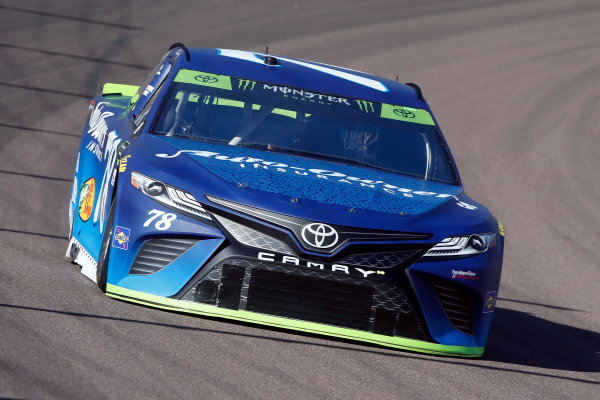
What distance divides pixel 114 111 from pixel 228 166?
2.21 metres

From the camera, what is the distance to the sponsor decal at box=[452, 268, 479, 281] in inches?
231

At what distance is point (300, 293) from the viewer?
5.68 meters

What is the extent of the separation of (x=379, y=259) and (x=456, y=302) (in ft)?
1.91

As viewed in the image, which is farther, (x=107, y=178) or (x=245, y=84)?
(x=245, y=84)

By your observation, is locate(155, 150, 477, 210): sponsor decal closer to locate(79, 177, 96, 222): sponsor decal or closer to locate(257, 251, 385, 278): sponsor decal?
locate(257, 251, 385, 278): sponsor decal

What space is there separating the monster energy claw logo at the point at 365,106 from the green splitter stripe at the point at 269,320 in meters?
1.97

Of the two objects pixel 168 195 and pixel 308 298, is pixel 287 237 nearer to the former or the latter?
pixel 308 298

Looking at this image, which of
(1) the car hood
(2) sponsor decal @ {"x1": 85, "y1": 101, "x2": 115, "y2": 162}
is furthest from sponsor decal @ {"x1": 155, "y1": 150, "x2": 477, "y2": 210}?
(2) sponsor decal @ {"x1": 85, "y1": 101, "x2": 115, "y2": 162}

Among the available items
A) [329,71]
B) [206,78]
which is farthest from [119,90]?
[329,71]

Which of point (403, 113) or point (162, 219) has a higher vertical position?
point (403, 113)

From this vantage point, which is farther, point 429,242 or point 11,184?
point 11,184

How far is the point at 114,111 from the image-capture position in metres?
7.97

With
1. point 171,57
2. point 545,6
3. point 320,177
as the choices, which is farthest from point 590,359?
point 545,6

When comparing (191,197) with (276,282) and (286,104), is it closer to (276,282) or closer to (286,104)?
(276,282)
